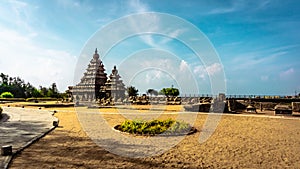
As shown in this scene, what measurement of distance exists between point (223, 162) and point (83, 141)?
5.01 m

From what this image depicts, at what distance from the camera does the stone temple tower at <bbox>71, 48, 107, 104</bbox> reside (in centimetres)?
4038

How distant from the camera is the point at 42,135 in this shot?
914cm

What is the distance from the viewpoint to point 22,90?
5925 centimetres

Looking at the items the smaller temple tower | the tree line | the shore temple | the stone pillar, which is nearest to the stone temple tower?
the shore temple

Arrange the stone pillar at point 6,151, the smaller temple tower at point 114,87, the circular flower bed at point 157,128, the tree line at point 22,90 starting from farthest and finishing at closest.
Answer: the tree line at point 22,90
the smaller temple tower at point 114,87
the circular flower bed at point 157,128
the stone pillar at point 6,151

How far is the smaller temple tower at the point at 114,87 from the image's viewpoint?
37531 millimetres

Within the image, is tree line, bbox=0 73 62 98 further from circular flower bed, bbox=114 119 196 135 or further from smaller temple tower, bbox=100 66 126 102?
circular flower bed, bbox=114 119 196 135

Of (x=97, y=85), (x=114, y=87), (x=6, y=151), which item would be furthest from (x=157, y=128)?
(x=97, y=85)

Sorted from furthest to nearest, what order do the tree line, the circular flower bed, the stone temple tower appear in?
the tree line
the stone temple tower
the circular flower bed

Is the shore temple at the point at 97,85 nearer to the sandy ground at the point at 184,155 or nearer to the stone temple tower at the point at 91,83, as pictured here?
the stone temple tower at the point at 91,83

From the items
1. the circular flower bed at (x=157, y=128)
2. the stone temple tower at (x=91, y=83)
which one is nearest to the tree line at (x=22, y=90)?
the stone temple tower at (x=91, y=83)

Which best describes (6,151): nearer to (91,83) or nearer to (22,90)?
(91,83)

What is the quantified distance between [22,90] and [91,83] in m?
29.4

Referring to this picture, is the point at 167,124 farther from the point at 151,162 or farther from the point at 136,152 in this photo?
the point at 151,162
